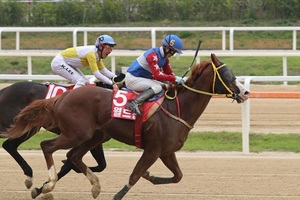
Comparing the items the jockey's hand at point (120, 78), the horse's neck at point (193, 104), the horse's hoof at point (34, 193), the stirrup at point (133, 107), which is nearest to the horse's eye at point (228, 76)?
the horse's neck at point (193, 104)

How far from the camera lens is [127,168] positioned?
11141mm

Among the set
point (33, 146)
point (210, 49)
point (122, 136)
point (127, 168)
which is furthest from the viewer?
point (210, 49)

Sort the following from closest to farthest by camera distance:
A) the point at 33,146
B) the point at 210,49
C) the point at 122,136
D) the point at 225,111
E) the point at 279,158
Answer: the point at 122,136 < the point at 279,158 < the point at 33,146 < the point at 225,111 < the point at 210,49

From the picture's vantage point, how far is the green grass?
1282cm

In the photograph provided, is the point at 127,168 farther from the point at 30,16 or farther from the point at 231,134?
the point at 30,16

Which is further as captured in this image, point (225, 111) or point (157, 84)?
point (225, 111)

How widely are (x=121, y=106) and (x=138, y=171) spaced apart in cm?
73

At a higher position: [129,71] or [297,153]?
[129,71]

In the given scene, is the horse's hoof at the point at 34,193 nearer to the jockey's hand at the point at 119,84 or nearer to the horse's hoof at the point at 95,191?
the horse's hoof at the point at 95,191

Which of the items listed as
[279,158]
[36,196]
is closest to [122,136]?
[36,196]

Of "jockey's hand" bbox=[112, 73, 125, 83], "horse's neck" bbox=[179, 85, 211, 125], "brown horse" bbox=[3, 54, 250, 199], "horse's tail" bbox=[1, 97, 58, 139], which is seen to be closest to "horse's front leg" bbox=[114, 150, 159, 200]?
"brown horse" bbox=[3, 54, 250, 199]

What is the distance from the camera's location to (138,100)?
8852 millimetres

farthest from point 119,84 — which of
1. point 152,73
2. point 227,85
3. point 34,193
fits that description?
point 34,193

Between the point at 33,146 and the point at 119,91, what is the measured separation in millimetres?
4558
